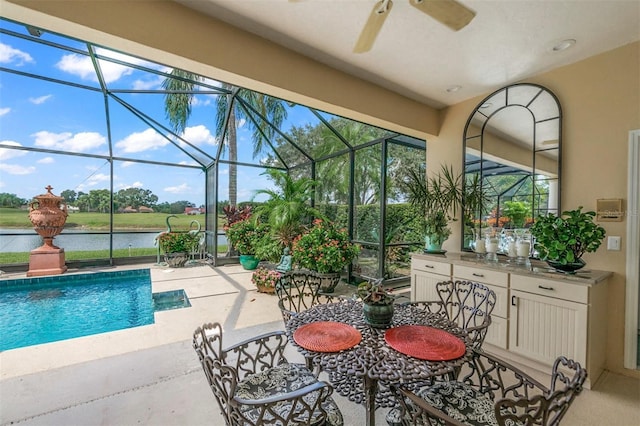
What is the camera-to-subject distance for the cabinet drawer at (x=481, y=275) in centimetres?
271

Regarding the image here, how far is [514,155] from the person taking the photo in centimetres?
330

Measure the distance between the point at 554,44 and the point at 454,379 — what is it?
308 centimetres

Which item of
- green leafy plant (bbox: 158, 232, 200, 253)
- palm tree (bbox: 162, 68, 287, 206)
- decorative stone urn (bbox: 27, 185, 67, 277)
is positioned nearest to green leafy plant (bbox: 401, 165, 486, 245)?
palm tree (bbox: 162, 68, 287, 206)

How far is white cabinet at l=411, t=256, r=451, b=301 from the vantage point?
3227mm

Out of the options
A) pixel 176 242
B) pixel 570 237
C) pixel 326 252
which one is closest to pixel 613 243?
pixel 570 237

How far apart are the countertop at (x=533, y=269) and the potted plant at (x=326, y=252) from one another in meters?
1.60

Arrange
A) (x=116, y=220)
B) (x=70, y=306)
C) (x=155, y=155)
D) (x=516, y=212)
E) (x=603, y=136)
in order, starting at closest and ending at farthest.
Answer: (x=603, y=136) < (x=516, y=212) < (x=70, y=306) < (x=116, y=220) < (x=155, y=155)

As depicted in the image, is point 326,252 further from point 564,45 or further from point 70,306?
point 70,306

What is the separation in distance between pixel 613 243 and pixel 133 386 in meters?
4.40

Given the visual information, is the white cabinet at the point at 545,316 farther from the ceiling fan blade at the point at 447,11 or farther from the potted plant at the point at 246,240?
the potted plant at the point at 246,240

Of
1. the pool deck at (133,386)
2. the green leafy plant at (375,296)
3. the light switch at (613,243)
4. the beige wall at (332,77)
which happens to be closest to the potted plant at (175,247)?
the pool deck at (133,386)

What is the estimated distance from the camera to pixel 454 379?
174cm

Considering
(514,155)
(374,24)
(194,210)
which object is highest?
(374,24)

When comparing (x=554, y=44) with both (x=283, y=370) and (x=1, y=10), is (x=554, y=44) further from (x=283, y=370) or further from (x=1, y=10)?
(x=1, y=10)
